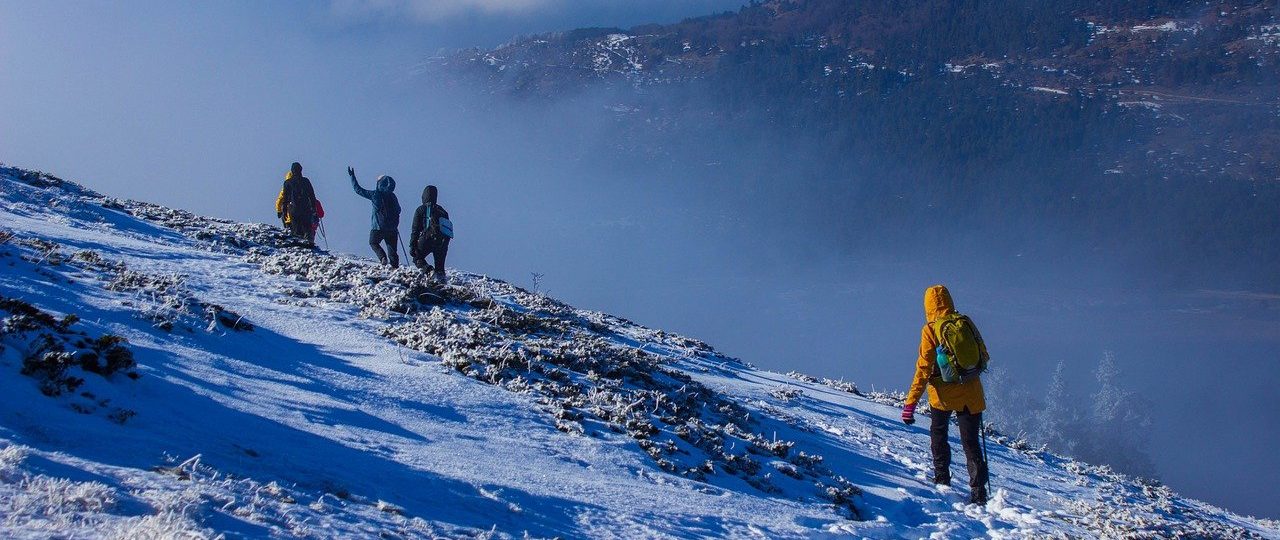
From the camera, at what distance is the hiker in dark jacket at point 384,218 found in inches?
722

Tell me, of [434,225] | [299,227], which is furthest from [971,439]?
[299,227]

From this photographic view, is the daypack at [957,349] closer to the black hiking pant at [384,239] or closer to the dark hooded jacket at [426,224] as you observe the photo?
the dark hooded jacket at [426,224]

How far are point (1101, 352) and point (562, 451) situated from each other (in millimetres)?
166941

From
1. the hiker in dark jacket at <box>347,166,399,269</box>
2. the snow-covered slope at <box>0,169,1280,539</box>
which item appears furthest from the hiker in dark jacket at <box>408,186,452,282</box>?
the snow-covered slope at <box>0,169,1280,539</box>

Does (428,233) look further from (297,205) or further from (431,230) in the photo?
(297,205)

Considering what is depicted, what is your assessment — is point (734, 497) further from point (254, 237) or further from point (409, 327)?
point (254, 237)

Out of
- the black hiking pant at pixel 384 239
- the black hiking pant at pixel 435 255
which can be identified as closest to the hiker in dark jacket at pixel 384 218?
the black hiking pant at pixel 384 239

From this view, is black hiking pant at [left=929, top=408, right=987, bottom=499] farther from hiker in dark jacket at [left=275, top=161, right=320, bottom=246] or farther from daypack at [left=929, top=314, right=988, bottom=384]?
hiker in dark jacket at [left=275, top=161, right=320, bottom=246]

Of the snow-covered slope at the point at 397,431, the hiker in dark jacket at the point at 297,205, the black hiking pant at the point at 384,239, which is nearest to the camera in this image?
the snow-covered slope at the point at 397,431

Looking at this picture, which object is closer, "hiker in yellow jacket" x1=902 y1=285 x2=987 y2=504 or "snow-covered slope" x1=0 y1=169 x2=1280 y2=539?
"snow-covered slope" x1=0 y1=169 x2=1280 y2=539

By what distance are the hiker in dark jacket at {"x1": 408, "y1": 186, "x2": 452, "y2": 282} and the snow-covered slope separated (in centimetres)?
209

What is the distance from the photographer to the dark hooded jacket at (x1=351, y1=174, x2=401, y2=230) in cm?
1828

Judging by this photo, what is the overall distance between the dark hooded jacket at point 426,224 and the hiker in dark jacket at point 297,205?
5097 millimetres

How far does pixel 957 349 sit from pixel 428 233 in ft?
34.7
